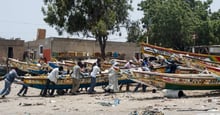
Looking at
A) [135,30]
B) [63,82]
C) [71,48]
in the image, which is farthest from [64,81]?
[71,48]

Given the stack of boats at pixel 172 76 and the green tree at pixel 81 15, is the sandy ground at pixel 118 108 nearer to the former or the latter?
the stack of boats at pixel 172 76

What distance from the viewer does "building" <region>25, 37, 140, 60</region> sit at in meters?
45.6

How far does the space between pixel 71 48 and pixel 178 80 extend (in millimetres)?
30927

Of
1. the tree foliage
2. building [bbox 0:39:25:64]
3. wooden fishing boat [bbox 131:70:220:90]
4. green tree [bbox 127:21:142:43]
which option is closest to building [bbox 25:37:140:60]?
building [bbox 0:39:25:64]

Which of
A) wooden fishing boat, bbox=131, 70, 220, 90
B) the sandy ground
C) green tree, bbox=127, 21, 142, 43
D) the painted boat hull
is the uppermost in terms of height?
green tree, bbox=127, 21, 142, 43

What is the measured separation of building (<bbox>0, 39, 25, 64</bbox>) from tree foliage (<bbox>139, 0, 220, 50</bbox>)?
16157mm

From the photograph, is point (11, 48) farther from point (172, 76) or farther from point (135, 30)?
point (172, 76)

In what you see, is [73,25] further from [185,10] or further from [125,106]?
[125,106]

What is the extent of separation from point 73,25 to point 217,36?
15.3 meters

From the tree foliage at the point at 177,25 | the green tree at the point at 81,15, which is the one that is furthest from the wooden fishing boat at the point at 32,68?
the tree foliage at the point at 177,25

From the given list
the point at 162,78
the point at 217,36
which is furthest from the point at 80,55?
the point at 162,78

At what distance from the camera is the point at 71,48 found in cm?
4694

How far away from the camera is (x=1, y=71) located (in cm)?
3678

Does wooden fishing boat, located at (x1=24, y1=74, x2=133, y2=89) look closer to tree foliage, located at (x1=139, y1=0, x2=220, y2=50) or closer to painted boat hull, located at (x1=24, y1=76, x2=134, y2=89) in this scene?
painted boat hull, located at (x1=24, y1=76, x2=134, y2=89)
